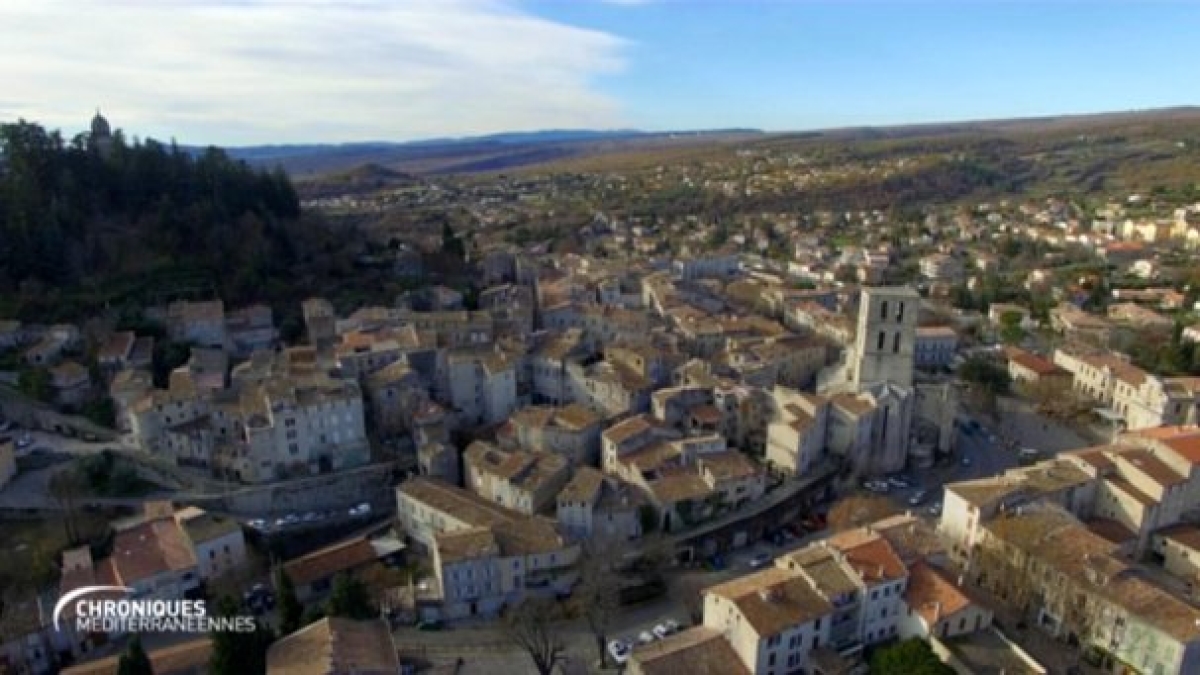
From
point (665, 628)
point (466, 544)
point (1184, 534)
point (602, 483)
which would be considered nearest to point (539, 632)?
point (466, 544)

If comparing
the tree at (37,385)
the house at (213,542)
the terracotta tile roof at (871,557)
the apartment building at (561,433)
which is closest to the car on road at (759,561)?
the terracotta tile roof at (871,557)

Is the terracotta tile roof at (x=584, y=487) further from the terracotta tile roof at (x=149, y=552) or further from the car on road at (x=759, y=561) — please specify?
the terracotta tile roof at (x=149, y=552)

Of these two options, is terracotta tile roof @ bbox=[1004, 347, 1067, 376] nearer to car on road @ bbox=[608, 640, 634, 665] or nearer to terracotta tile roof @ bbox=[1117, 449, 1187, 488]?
terracotta tile roof @ bbox=[1117, 449, 1187, 488]

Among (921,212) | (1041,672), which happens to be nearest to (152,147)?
(1041,672)

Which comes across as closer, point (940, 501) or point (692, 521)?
point (692, 521)

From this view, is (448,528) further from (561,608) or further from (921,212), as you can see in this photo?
(921,212)

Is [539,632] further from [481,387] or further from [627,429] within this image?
[481,387]
